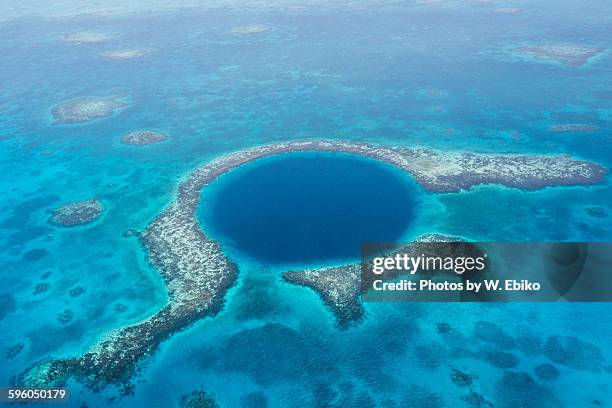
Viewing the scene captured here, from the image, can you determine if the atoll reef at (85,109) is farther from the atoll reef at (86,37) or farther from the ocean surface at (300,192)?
the atoll reef at (86,37)

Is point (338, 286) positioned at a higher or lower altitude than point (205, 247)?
lower

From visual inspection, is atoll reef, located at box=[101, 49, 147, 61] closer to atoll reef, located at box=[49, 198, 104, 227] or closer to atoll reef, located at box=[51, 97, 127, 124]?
atoll reef, located at box=[51, 97, 127, 124]

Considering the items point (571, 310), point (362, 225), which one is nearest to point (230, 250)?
point (362, 225)

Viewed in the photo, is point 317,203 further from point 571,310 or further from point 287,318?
point 571,310

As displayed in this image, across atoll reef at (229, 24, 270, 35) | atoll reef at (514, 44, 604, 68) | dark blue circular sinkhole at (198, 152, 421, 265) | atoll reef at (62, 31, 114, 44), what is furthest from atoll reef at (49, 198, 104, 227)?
atoll reef at (514, 44, 604, 68)

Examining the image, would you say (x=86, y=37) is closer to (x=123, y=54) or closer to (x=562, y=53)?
(x=123, y=54)

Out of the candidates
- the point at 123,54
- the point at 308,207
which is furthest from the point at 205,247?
the point at 123,54

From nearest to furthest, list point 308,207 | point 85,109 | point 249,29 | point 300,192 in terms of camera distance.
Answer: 1. point 308,207
2. point 300,192
3. point 85,109
4. point 249,29

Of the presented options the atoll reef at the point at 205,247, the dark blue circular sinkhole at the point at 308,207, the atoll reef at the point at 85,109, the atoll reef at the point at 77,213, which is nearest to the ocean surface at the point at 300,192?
the dark blue circular sinkhole at the point at 308,207
